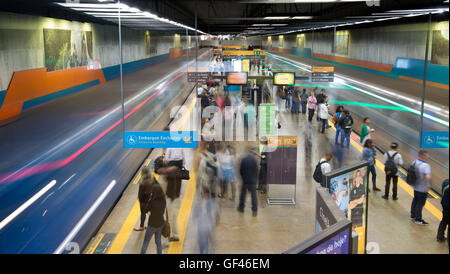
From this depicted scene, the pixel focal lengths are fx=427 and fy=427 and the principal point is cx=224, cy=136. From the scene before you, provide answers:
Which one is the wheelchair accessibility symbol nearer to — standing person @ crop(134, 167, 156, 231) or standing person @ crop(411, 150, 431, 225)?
standing person @ crop(134, 167, 156, 231)

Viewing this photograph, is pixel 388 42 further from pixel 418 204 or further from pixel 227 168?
pixel 227 168

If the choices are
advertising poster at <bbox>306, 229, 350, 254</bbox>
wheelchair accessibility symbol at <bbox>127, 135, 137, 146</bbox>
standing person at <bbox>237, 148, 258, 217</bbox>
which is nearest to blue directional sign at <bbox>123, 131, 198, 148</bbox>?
wheelchair accessibility symbol at <bbox>127, 135, 137, 146</bbox>

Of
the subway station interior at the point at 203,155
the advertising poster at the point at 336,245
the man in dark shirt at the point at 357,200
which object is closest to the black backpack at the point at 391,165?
the subway station interior at the point at 203,155

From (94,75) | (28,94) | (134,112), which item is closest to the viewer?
(28,94)

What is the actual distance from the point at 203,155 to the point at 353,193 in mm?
3354

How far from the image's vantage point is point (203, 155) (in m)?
7.75

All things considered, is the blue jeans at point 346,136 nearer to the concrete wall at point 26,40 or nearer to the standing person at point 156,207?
the standing person at point 156,207

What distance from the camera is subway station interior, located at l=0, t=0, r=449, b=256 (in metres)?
6.77

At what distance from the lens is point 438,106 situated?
20453 mm

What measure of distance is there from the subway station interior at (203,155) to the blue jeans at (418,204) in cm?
2

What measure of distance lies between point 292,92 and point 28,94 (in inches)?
470

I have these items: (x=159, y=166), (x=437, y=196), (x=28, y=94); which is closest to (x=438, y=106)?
(x=437, y=196)
